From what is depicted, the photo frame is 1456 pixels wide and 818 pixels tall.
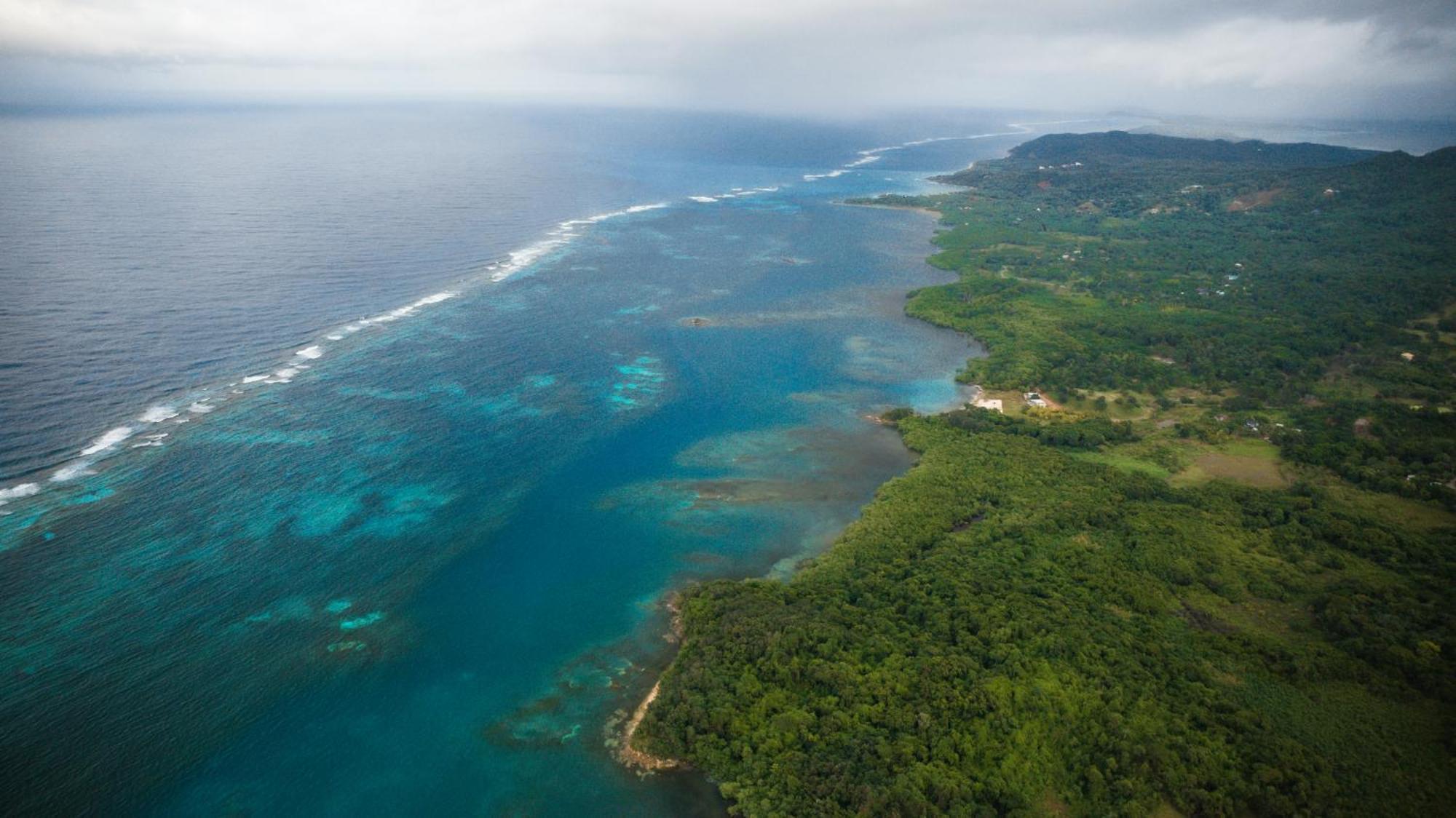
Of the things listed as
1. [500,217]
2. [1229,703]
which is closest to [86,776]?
[1229,703]

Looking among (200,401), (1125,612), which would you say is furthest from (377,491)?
(1125,612)

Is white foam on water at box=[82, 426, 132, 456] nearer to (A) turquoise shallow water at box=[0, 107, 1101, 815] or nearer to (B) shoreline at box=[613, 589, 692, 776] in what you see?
(A) turquoise shallow water at box=[0, 107, 1101, 815]

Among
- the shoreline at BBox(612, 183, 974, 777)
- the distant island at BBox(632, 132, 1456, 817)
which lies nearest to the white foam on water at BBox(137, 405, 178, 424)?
the shoreline at BBox(612, 183, 974, 777)

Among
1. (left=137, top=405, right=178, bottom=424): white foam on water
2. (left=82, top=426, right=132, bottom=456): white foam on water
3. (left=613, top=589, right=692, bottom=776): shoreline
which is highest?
(left=137, top=405, right=178, bottom=424): white foam on water

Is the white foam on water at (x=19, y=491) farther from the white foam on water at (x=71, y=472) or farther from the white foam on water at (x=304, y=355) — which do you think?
the white foam on water at (x=71, y=472)

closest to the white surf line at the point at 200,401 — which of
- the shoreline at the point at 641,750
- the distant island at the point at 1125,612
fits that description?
the shoreline at the point at 641,750

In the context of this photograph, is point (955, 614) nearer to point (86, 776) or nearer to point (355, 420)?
point (86, 776)
